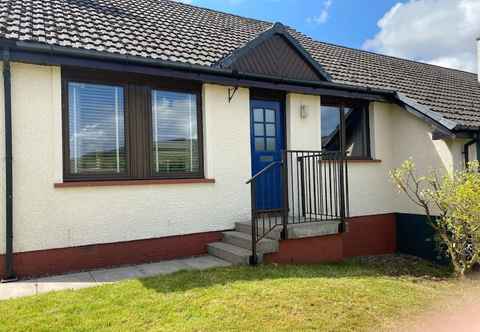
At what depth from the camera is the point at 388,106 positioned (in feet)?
30.2

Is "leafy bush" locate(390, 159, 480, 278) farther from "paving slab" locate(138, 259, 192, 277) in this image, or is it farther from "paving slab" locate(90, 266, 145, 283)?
"paving slab" locate(90, 266, 145, 283)

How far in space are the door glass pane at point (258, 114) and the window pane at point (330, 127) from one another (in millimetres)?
1661

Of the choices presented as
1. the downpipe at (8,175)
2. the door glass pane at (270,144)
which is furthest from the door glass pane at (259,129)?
the downpipe at (8,175)

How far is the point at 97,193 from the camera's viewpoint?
5.70 metres

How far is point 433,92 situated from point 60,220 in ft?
31.2

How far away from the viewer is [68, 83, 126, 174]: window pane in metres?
5.69

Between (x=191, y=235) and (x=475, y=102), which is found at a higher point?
(x=475, y=102)

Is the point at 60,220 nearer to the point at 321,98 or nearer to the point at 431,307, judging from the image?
the point at 431,307

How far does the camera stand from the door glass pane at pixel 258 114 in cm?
752

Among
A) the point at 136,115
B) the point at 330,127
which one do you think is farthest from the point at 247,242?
the point at 330,127

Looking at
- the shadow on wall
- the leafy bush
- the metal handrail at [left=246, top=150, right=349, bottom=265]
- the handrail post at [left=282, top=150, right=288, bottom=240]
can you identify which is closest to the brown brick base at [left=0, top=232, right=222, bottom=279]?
the handrail post at [left=282, top=150, right=288, bottom=240]

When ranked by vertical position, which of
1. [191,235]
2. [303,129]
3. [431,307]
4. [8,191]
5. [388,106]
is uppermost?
[388,106]

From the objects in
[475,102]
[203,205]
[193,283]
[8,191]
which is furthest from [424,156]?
[8,191]

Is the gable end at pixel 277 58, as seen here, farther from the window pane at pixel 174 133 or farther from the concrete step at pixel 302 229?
the concrete step at pixel 302 229
